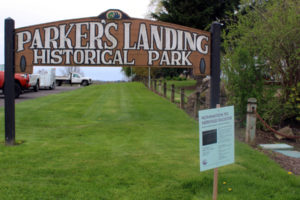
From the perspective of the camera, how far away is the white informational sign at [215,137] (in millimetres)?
3900

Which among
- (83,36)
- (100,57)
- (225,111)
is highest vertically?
(83,36)

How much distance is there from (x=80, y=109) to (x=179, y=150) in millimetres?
8099

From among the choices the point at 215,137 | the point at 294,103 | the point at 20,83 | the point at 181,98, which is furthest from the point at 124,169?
the point at 20,83

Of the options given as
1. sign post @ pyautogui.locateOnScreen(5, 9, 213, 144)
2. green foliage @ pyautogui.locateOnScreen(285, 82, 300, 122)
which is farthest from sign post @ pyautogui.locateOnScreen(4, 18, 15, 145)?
green foliage @ pyautogui.locateOnScreen(285, 82, 300, 122)

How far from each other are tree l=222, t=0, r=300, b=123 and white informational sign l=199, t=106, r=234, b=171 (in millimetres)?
5947

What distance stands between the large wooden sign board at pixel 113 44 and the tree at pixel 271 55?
2.74m

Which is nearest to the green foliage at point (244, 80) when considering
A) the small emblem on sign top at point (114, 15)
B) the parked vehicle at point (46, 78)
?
the small emblem on sign top at point (114, 15)

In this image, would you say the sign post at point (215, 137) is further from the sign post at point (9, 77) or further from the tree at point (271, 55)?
the tree at point (271, 55)

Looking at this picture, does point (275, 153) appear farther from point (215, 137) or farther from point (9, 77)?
point (9, 77)

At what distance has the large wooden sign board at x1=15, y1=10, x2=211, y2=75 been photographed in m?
7.55

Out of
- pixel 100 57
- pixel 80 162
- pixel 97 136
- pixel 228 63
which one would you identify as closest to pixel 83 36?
pixel 100 57

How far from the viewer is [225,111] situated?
4.08 m

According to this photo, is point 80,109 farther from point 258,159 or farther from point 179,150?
point 258,159

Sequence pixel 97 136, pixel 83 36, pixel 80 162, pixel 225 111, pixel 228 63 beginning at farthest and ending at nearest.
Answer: pixel 228 63, pixel 97 136, pixel 83 36, pixel 80 162, pixel 225 111
